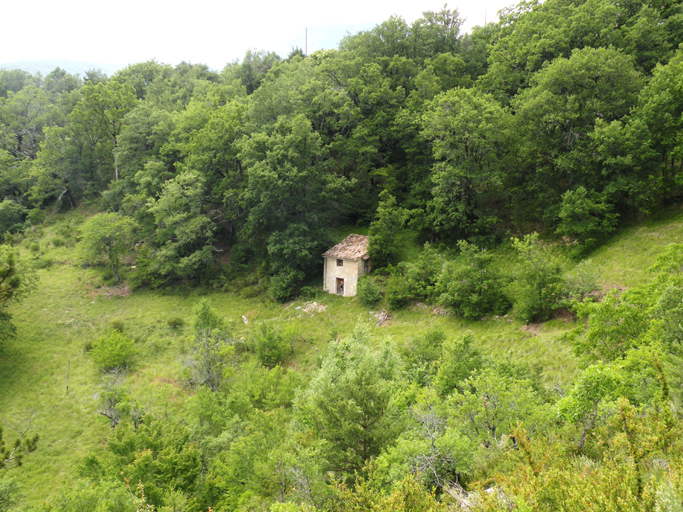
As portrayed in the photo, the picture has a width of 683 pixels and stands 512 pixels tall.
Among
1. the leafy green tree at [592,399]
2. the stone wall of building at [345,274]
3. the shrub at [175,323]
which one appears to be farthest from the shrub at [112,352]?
the leafy green tree at [592,399]

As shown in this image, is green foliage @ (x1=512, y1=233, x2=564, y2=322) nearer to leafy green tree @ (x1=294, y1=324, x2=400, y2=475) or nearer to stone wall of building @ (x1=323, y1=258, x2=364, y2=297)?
leafy green tree @ (x1=294, y1=324, x2=400, y2=475)

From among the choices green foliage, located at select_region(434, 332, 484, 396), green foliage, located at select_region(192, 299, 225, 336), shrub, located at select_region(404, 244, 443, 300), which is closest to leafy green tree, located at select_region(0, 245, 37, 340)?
green foliage, located at select_region(192, 299, 225, 336)

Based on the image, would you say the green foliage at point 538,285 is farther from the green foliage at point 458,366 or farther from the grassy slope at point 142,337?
the green foliage at point 458,366

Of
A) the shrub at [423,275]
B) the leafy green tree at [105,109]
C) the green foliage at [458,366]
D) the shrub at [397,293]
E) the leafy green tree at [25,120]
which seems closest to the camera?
the green foliage at [458,366]

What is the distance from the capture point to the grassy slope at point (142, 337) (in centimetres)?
1938

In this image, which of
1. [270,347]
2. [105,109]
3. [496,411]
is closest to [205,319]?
[270,347]

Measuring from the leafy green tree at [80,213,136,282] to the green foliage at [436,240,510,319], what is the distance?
29156mm

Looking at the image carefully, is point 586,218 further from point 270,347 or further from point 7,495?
point 7,495

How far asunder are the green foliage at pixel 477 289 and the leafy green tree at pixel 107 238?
95.7 feet

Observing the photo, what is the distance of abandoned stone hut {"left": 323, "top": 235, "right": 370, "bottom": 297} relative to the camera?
30.0 m

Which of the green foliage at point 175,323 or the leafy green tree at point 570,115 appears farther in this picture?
the green foliage at point 175,323

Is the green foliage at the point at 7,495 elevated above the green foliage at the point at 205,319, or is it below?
below

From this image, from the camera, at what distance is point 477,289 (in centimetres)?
2289

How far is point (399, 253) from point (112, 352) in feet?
68.1
